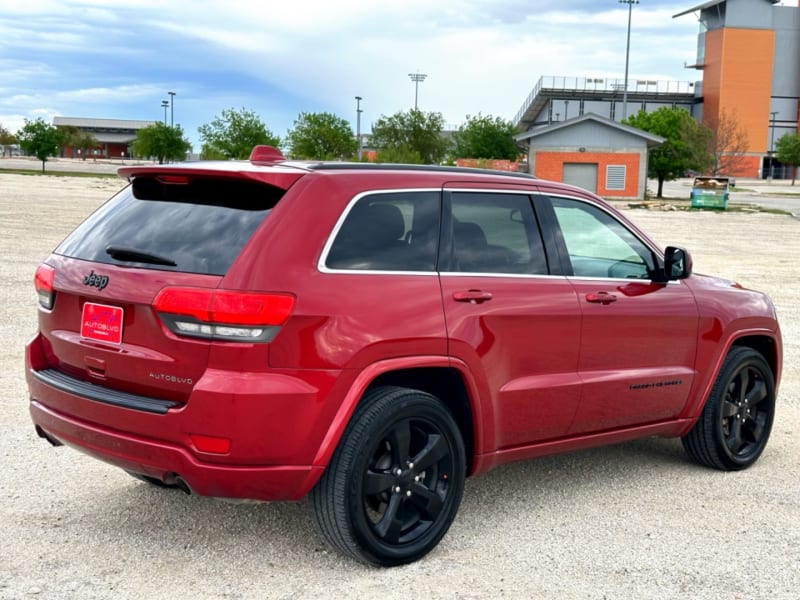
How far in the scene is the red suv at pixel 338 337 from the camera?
3.83 metres

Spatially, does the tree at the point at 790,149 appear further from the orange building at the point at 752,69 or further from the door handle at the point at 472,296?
the door handle at the point at 472,296

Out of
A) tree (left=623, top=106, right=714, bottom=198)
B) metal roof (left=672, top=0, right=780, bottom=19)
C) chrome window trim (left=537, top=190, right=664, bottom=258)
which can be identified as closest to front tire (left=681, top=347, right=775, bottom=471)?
chrome window trim (left=537, top=190, right=664, bottom=258)

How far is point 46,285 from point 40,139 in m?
80.2

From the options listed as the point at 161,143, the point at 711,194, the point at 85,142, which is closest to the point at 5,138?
the point at 85,142

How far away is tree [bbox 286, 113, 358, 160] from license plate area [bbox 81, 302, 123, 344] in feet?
224

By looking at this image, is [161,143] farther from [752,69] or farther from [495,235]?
[495,235]

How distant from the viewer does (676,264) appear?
5461 millimetres

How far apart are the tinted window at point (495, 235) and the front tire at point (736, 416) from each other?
1673mm

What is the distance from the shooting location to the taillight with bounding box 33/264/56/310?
4.45m

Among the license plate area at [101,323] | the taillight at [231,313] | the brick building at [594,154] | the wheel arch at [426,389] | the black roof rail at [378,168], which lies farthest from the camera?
the brick building at [594,154]

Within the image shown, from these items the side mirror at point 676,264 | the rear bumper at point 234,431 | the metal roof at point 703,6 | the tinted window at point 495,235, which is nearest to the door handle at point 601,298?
the tinted window at point 495,235

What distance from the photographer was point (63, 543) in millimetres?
4484

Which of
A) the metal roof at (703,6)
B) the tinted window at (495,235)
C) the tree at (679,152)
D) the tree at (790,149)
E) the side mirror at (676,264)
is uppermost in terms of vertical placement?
the metal roof at (703,6)

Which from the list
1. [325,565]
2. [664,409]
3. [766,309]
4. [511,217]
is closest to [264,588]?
[325,565]
